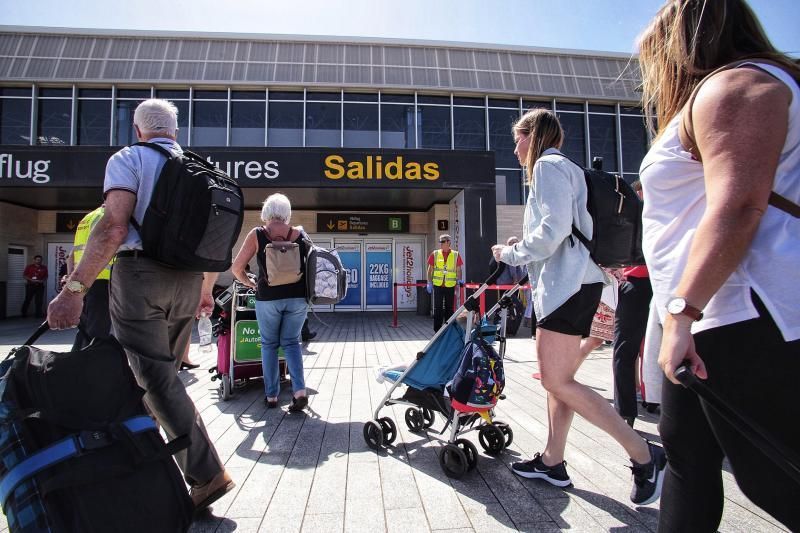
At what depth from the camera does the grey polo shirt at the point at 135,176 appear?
2040mm

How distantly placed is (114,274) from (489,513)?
2.17 metres

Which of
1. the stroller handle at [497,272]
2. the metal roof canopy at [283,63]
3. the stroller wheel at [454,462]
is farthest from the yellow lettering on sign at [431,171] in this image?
the stroller wheel at [454,462]

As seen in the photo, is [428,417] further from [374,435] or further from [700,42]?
[700,42]

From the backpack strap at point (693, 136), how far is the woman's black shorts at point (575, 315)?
1134 mm

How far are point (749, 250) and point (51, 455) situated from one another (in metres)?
2.03

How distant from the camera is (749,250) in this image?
1052 millimetres

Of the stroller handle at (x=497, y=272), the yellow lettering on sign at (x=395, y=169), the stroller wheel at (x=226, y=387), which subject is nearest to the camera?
the stroller handle at (x=497, y=272)

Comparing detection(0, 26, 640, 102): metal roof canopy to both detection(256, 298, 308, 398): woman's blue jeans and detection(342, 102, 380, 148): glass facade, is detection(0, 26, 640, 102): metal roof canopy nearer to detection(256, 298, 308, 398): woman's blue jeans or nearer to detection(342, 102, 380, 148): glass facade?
detection(342, 102, 380, 148): glass facade

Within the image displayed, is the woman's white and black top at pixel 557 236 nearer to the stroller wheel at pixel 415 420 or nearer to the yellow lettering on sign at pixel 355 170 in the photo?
the stroller wheel at pixel 415 420

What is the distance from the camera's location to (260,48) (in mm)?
15633

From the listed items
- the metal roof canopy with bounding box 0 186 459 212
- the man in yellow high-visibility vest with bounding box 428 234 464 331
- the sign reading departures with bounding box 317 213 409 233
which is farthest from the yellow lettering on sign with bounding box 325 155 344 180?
the sign reading departures with bounding box 317 213 409 233

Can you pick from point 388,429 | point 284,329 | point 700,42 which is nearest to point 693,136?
point 700,42

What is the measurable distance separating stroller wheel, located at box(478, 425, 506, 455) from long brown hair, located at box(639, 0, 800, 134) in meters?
2.14

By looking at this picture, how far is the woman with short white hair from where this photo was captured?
3.74 meters
